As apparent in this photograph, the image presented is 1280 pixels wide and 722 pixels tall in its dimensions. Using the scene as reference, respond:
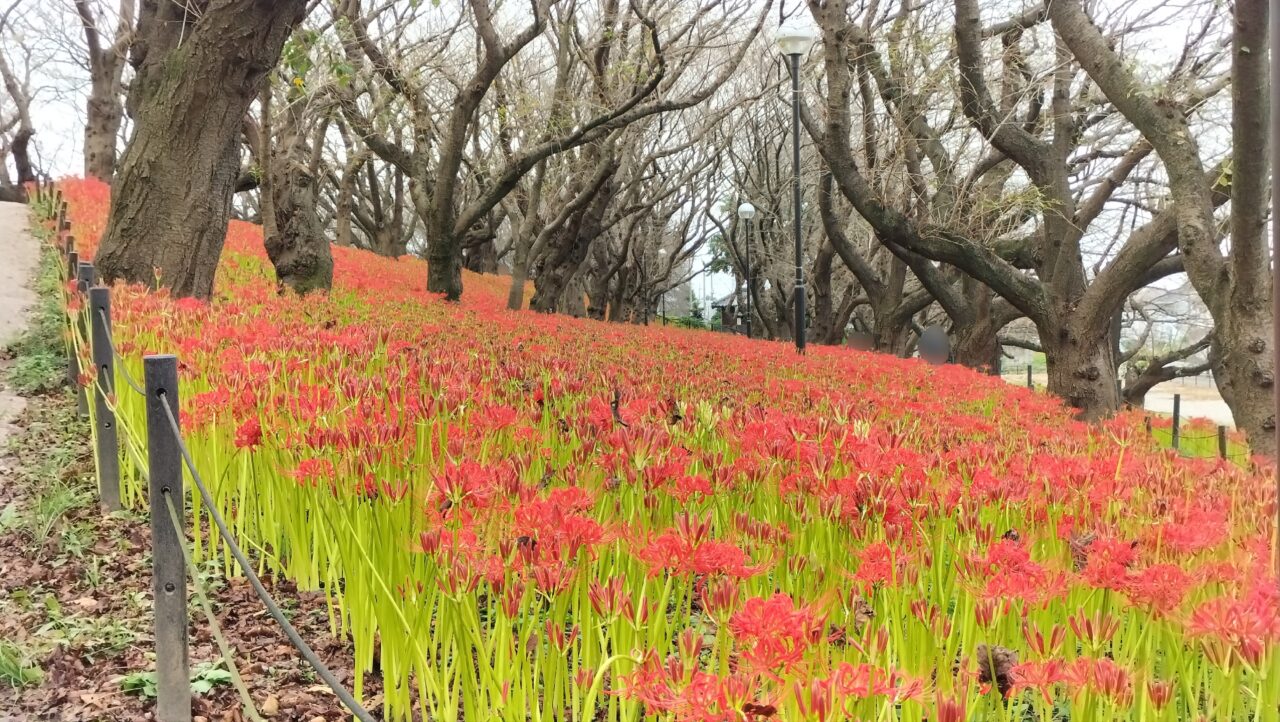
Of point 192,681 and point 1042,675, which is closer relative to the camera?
point 1042,675

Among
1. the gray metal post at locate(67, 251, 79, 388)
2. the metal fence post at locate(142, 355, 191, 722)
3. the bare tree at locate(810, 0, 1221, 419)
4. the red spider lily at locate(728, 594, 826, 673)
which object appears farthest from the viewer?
the bare tree at locate(810, 0, 1221, 419)

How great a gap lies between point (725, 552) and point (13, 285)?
12551 mm

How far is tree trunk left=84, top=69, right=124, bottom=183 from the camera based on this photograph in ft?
65.3

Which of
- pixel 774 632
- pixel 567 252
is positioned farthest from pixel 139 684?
pixel 567 252

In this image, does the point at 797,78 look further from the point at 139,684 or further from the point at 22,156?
the point at 22,156

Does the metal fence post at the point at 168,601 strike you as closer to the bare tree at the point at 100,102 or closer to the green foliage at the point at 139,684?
the green foliage at the point at 139,684

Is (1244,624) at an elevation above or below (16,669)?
above

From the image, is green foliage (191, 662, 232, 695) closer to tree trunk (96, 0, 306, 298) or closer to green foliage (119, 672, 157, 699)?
green foliage (119, 672, 157, 699)

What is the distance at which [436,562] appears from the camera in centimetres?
217

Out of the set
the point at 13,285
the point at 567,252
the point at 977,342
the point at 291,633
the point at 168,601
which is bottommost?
the point at 168,601

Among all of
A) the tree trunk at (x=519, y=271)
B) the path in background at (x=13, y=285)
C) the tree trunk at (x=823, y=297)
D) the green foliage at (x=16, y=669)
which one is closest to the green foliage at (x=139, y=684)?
the green foliage at (x=16, y=669)

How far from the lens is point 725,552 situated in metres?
1.89

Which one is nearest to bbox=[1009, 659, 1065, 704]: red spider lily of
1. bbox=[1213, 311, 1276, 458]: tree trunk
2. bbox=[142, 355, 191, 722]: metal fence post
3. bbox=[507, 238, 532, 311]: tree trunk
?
bbox=[142, 355, 191, 722]: metal fence post

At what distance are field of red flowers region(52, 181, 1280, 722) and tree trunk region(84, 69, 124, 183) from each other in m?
19.3
